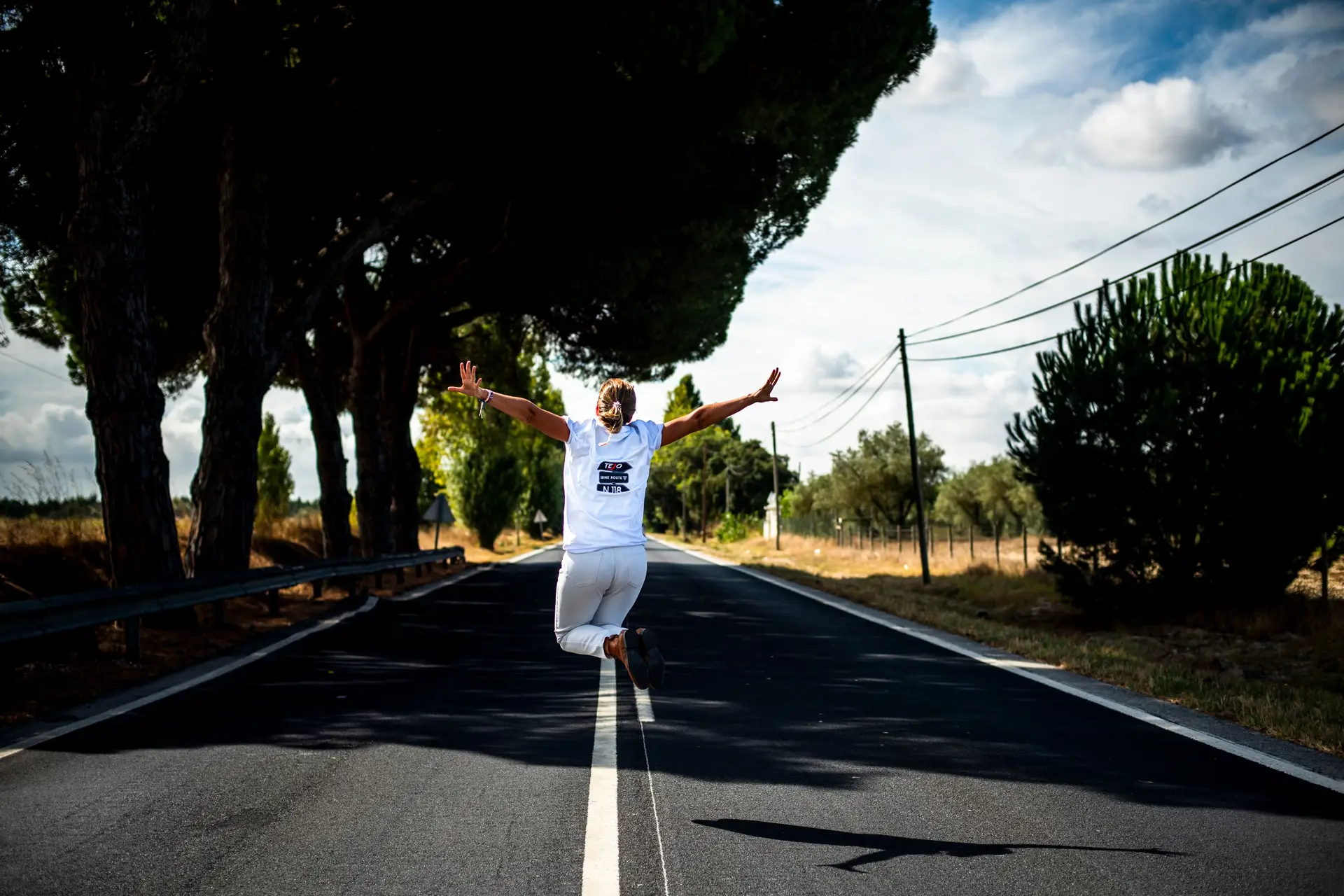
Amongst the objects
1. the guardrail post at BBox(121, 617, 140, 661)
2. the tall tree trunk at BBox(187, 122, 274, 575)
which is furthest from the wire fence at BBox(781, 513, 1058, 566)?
the guardrail post at BBox(121, 617, 140, 661)

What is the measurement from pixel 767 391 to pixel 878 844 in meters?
2.64

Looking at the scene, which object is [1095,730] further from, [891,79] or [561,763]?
[891,79]

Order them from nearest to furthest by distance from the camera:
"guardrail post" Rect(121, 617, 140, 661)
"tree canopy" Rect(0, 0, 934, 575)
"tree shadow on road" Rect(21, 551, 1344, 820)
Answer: "tree shadow on road" Rect(21, 551, 1344, 820) → "guardrail post" Rect(121, 617, 140, 661) → "tree canopy" Rect(0, 0, 934, 575)

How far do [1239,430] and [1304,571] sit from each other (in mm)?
3886

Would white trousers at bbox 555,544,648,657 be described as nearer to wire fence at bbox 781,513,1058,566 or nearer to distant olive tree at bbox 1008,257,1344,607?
distant olive tree at bbox 1008,257,1344,607

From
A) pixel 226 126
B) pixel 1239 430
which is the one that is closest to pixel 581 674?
pixel 226 126

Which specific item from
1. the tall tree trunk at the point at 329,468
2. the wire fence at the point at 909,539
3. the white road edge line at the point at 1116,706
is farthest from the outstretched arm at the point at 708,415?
the tall tree trunk at the point at 329,468

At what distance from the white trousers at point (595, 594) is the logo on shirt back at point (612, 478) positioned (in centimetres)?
32

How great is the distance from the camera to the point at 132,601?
939 centimetres

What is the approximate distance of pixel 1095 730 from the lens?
703 centimetres

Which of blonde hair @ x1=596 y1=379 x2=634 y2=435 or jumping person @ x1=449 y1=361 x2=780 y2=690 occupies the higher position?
blonde hair @ x1=596 y1=379 x2=634 y2=435

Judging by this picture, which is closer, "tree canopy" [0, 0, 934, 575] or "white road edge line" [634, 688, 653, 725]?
"white road edge line" [634, 688, 653, 725]

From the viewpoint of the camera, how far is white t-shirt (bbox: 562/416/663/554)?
5.54 metres

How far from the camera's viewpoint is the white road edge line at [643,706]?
23.9ft
